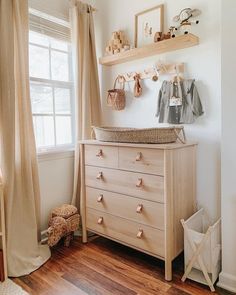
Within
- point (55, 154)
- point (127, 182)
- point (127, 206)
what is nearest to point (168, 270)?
point (127, 206)

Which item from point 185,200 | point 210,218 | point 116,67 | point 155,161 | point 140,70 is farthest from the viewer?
point 116,67

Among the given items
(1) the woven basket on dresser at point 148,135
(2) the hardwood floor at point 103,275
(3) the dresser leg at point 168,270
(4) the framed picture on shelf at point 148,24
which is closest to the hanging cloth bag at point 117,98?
(4) the framed picture on shelf at point 148,24

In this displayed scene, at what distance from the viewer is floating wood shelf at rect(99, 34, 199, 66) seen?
1980 mm

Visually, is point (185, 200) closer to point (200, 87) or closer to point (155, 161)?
point (155, 161)

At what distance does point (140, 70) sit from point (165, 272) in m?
1.80

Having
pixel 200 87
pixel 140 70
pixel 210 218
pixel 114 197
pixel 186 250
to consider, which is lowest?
pixel 186 250

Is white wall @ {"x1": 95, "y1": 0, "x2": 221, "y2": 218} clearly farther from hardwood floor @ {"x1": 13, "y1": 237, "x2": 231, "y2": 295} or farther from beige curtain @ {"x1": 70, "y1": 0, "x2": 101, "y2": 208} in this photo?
hardwood floor @ {"x1": 13, "y1": 237, "x2": 231, "y2": 295}

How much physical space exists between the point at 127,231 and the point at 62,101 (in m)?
1.50

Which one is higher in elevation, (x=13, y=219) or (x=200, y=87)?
(x=200, y=87)

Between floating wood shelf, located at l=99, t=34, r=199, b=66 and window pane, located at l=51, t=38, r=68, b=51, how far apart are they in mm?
417

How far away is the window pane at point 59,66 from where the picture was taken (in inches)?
99.6

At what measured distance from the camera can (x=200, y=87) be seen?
205cm

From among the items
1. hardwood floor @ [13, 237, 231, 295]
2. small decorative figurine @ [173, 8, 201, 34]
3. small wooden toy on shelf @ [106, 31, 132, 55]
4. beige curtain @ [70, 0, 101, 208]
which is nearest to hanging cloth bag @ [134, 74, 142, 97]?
small wooden toy on shelf @ [106, 31, 132, 55]

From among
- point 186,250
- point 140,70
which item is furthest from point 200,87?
point 186,250
